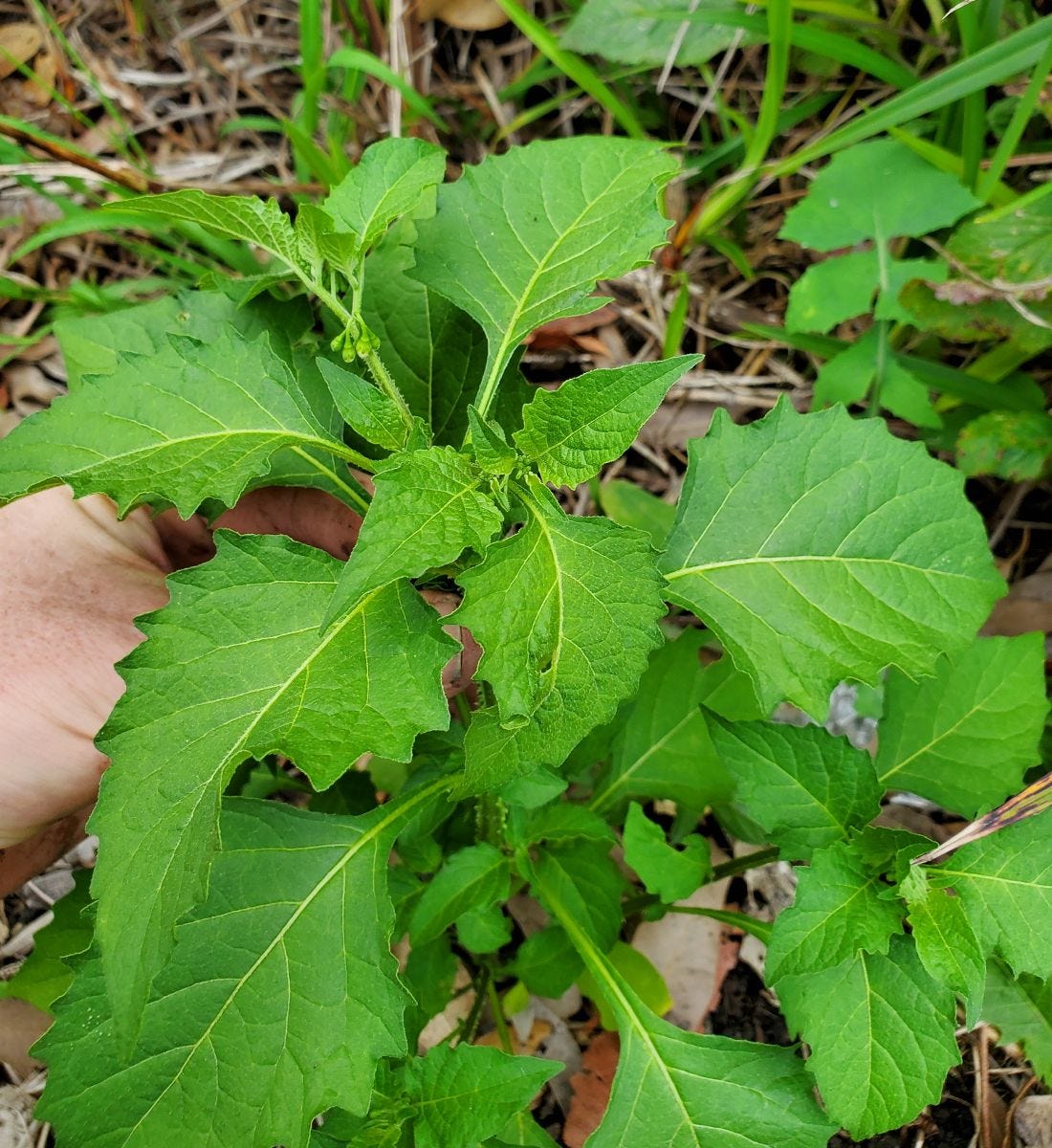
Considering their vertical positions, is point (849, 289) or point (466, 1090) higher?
point (849, 289)

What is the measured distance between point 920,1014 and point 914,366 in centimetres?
201

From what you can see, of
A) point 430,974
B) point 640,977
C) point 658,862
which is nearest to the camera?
point 658,862

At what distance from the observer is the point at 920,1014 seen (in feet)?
5.78

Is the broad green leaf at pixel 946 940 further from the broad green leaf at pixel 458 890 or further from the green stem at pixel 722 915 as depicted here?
the broad green leaf at pixel 458 890

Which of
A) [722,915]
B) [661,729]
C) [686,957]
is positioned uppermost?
[661,729]

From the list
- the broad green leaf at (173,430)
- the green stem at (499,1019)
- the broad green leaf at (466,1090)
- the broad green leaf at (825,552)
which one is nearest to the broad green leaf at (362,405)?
the broad green leaf at (173,430)

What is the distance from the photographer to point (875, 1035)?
1.76m

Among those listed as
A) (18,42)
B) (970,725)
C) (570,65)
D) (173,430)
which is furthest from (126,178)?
(970,725)

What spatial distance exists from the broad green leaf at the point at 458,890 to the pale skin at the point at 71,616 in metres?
0.38

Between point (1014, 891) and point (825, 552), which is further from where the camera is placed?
point (825, 552)

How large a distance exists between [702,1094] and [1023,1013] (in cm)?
82

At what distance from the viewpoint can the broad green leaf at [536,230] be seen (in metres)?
1.75

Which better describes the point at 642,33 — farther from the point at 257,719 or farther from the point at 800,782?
the point at 257,719

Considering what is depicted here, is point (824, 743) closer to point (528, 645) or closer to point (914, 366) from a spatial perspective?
point (528, 645)
